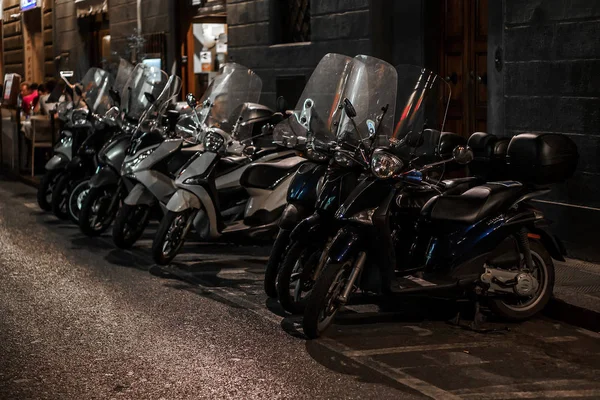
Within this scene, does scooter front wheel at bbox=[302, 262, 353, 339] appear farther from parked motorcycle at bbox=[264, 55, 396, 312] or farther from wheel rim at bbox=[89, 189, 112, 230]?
wheel rim at bbox=[89, 189, 112, 230]

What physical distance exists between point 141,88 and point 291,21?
446cm

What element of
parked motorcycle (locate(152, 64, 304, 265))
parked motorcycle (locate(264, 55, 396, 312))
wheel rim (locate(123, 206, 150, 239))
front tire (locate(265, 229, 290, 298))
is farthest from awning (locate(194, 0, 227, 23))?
front tire (locate(265, 229, 290, 298))

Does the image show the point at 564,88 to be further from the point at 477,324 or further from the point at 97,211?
the point at 97,211

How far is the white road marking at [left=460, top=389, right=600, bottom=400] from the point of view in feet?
17.5

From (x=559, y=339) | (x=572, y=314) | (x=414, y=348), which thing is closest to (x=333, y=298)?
(x=414, y=348)

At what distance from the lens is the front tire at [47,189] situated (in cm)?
1325

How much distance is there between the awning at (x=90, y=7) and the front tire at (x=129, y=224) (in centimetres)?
1343

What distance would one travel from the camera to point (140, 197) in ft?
32.1

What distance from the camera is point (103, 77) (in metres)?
12.9

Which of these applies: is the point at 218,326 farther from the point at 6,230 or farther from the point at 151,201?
the point at 6,230

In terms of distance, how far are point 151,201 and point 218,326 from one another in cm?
308

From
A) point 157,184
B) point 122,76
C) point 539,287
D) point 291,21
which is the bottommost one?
point 539,287

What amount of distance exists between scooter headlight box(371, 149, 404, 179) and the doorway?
5074 millimetres

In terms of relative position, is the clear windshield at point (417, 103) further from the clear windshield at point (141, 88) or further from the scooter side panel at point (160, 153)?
the clear windshield at point (141, 88)
